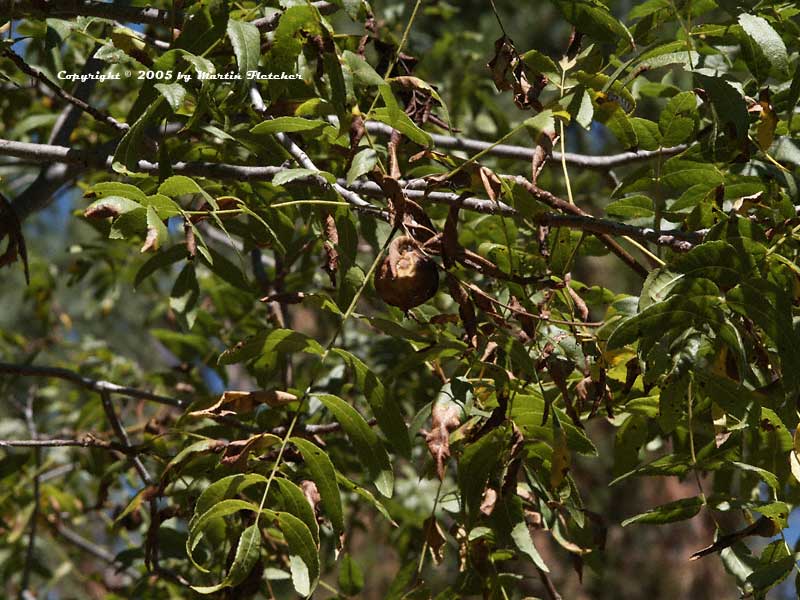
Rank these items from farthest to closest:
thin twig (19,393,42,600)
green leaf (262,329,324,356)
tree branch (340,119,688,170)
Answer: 1. thin twig (19,393,42,600)
2. tree branch (340,119,688,170)
3. green leaf (262,329,324,356)

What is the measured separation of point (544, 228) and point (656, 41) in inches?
21.8

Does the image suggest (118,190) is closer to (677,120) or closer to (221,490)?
(221,490)

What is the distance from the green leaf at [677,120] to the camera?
1.63 meters

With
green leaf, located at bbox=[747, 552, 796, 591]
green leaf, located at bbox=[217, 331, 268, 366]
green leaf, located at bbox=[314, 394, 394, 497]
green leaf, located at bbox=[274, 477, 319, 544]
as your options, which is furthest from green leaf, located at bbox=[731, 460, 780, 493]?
green leaf, located at bbox=[217, 331, 268, 366]

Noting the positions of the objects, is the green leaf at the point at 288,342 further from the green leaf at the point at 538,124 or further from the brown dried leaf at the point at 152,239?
the green leaf at the point at 538,124

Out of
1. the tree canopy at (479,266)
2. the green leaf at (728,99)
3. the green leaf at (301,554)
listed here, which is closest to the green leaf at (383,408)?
the tree canopy at (479,266)

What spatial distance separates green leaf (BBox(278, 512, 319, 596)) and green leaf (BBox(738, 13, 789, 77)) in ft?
→ 3.40

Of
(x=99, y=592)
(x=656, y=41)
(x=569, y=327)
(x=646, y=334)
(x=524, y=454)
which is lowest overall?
(x=99, y=592)

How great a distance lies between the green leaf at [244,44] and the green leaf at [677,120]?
0.69 metres

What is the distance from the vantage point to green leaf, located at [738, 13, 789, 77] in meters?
1.51

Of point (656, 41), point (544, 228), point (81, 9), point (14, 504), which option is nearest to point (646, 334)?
point (544, 228)

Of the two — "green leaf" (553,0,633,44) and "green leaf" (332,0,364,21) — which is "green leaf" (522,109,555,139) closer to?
"green leaf" (553,0,633,44)

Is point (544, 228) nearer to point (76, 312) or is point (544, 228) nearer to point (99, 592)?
point (99, 592)

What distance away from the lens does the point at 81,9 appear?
1827mm
